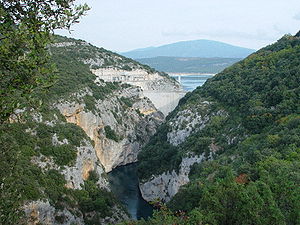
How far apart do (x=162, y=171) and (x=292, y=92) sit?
11.8m

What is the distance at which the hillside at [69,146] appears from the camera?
705cm

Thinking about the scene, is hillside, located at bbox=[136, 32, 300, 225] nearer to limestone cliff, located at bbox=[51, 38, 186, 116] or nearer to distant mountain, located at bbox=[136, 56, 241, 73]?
limestone cliff, located at bbox=[51, 38, 186, 116]

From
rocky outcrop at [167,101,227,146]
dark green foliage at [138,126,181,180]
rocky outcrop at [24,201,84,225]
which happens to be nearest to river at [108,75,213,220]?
dark green foliage at [138,126,181,180]

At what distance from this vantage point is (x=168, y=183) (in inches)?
1055

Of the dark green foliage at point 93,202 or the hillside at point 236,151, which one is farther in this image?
the dark green foliage at point 93,202

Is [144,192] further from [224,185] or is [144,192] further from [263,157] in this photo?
[224,185]

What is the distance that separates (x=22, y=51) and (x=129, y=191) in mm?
28116

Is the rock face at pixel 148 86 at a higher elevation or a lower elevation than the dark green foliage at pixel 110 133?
higher

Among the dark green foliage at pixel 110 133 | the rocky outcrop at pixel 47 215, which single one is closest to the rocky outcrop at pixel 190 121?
the dark green foliage at pixel 110 133

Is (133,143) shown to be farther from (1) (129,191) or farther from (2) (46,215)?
(2) (46,215)

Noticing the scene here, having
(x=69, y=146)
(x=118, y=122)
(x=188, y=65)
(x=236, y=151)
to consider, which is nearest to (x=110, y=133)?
(x=118, y=122)

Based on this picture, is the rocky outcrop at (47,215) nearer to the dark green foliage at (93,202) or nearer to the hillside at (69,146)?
the hillside at (69,146)

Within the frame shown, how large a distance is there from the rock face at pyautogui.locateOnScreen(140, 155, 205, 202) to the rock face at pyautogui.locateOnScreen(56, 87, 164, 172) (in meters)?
7.13

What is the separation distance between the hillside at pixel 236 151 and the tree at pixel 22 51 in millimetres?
6388
